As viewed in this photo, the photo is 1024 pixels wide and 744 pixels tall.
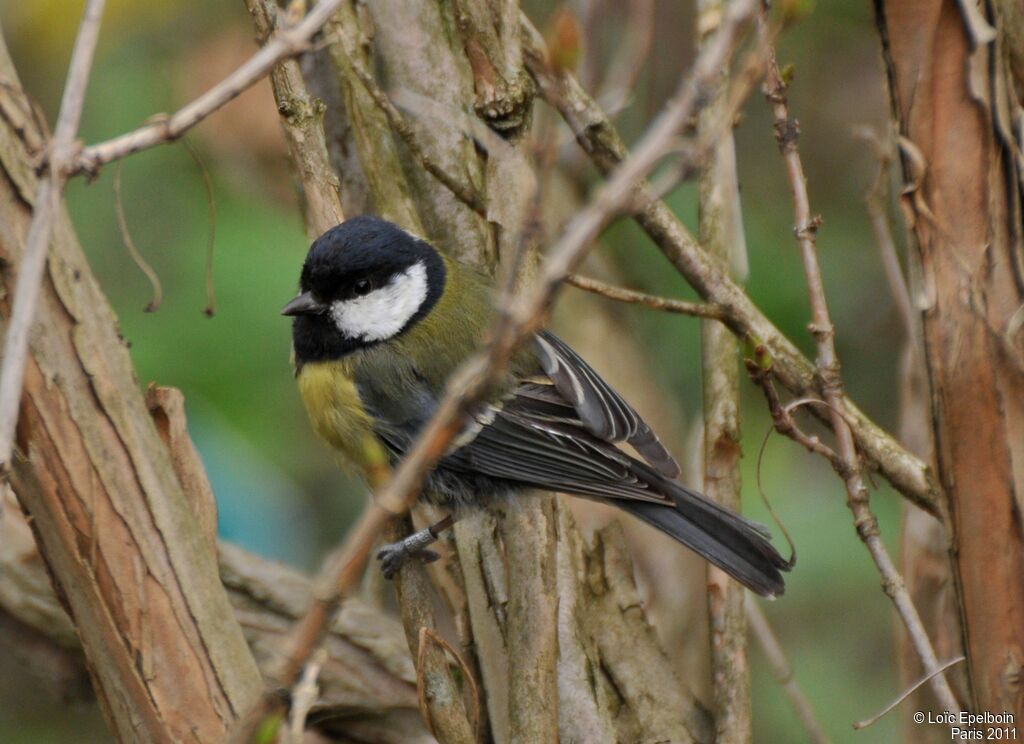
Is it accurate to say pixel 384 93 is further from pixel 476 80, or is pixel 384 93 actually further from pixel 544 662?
pixel 544 662

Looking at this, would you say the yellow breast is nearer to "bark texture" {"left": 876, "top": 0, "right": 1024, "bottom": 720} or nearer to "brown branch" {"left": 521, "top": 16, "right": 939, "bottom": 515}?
"brown branch" {"left": 521, "top": 16, "right": 939, "bottom": 515}

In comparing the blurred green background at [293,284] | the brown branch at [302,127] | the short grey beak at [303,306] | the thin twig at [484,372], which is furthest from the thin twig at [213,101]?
the blurred green background at [293,284]

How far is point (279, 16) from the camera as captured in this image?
1.55m

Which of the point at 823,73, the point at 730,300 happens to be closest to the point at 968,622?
the point at 730,300

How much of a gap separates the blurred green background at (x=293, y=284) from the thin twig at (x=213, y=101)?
4.91 feet

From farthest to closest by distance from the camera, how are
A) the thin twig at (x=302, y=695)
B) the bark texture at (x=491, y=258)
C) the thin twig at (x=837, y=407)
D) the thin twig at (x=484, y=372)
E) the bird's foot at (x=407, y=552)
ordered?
1. the bird's foot at (x=407, y=552)
2. the bark texture at (x=491, y=258)
3. the thin twig at (x=837, y=407)
4. the thin twig at (x=302, y=695)
5. the thin twig at (x=484, y=372)

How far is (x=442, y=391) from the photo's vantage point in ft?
6.57

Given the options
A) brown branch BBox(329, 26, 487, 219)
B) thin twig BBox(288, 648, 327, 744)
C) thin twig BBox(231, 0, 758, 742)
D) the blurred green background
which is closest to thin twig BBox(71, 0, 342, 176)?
thin twig BBox(231, 0, 758, 742)

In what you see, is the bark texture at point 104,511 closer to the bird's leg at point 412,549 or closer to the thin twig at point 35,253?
the bird's leg at point 412,549

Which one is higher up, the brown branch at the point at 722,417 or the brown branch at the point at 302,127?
the brown branch at the point at 302,127

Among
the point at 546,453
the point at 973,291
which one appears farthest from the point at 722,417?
the point at 973,291

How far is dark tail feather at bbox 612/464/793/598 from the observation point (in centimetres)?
178

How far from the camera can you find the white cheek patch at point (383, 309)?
2016 mm

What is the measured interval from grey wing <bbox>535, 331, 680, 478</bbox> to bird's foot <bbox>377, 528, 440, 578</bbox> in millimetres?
329
